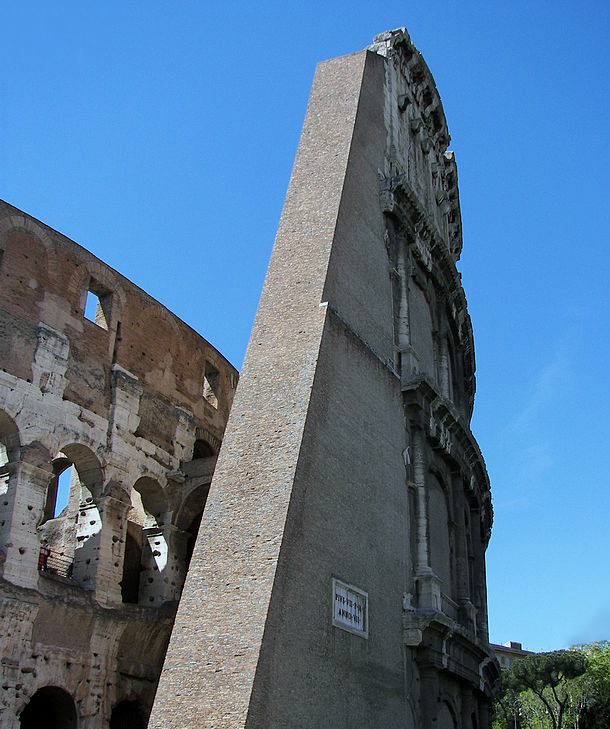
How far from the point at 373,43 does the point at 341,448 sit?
Result: 1102cm

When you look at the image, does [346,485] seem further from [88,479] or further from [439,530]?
[88,479]

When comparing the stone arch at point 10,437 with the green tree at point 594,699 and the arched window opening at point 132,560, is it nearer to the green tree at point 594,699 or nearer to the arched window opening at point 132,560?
the arched window opening at point 132,560

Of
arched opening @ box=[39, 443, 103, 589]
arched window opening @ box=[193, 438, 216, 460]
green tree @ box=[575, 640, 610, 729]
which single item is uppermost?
green tree @ box=[575, 640, 610, 729]

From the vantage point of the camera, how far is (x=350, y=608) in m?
11.6

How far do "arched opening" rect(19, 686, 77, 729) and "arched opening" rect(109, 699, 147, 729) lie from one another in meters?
1.15

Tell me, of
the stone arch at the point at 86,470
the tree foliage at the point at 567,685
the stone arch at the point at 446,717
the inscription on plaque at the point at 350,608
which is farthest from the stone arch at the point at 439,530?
the tree foliage at the point at 567,685

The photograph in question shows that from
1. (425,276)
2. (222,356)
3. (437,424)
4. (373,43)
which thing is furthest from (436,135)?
(437,424)

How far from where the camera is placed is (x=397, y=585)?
43.1 feet

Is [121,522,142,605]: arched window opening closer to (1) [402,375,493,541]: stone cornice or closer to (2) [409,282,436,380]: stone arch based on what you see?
(1) [402,375,493,541]: stone cornice

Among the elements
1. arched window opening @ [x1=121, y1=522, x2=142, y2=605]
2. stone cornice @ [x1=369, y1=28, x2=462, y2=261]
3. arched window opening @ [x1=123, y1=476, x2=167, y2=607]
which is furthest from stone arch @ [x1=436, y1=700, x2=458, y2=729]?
stone cornice @ [x1=369, y1=28, x2=462, y2=261]

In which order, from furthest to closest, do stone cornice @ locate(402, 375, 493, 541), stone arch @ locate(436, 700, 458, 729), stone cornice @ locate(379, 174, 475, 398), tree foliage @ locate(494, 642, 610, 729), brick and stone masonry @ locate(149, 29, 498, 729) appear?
tree foliage @ locate(494, 642, 610, 729) < stone cornice @ locate(379, 174, 475, 398) < stone cornice @ locate(402, 375, 493, 541) < stone arch @ locate(436, 700, 458, 729) < brick and stone masonry @ locate(149, 29, 498, 729)

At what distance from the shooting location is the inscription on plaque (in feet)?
37.2

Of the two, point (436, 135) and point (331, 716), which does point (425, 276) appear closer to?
point (436, 135)

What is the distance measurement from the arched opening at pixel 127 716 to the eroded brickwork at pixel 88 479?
0.03 metres
